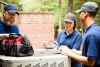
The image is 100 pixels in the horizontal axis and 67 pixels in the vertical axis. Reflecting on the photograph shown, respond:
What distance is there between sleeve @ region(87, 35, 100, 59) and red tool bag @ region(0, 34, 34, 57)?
2.32 ft

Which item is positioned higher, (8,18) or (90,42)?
(8,18)

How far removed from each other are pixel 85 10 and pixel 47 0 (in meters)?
19.1

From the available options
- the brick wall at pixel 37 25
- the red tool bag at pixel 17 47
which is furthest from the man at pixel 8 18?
the brick wall at pixel 37 25

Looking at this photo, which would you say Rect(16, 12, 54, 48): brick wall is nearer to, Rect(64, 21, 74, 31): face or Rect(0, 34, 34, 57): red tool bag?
Rect(64, 21, 74, 31): face

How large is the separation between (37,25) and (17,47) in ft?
24.0

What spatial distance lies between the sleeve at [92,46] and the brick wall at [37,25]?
7.01 metres

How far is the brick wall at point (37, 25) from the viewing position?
405 inches

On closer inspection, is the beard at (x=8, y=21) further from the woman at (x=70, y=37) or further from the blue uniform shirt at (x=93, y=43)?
the blue uniform shirt at (x=93, y=43)

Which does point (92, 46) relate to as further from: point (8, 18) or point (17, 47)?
point (8, 18)

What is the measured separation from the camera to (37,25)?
34.6ft

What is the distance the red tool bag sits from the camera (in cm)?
323

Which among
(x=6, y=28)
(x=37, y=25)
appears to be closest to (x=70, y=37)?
(x=6, y=28)

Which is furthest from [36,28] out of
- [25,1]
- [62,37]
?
[25,1]

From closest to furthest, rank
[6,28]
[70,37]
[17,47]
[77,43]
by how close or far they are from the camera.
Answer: [17,47]
[6,28]
[77,43]
[70,37]
